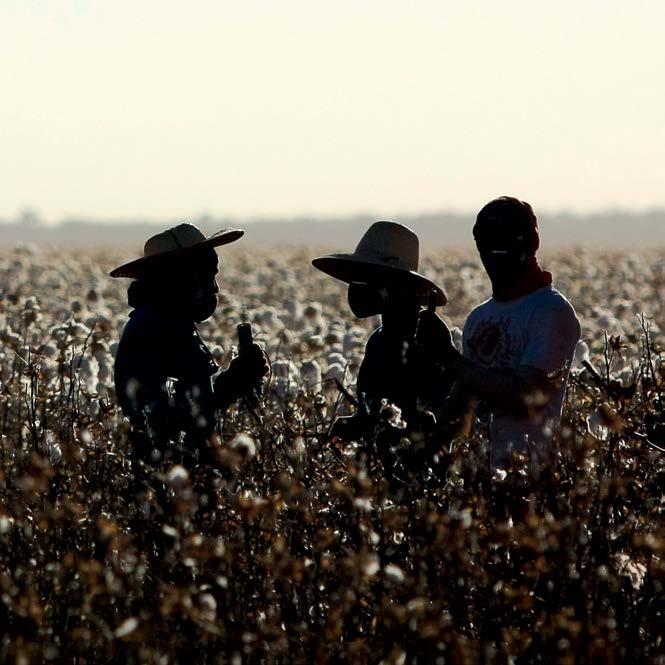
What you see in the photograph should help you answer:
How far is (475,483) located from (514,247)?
4.22 ft

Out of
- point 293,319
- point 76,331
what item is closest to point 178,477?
point 76,331

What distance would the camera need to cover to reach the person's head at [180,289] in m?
5.74

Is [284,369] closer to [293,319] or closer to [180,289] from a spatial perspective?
[180,289]

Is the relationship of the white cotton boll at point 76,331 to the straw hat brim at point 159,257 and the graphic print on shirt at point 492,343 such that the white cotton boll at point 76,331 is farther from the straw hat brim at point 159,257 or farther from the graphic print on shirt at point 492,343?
the graphic print on shirt at point 492,343

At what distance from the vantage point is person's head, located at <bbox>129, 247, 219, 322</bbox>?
574 cm

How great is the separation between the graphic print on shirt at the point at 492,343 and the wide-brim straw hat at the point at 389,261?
0.32 meters

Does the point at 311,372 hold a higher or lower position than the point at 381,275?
lower

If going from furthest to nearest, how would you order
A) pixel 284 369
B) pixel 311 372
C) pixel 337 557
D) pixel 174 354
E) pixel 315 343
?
pixel 315 343
pixel 311 372
pixel 284 369
pixel 174 354
pixel 337 557

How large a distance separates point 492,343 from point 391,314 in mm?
402

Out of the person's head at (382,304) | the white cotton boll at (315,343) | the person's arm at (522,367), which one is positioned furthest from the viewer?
the white cotton boll at (315,343)

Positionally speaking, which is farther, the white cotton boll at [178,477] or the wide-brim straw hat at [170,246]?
the wide-brim straw hat at [170,246]

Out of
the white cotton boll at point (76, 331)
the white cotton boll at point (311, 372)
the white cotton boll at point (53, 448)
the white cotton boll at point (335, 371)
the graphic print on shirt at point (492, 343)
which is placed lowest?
the white cotton boll at point (311, 372)

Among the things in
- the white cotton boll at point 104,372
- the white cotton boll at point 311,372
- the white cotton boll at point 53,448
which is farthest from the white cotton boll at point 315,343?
the white cotton boll at point 53,448

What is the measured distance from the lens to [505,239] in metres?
5.38
